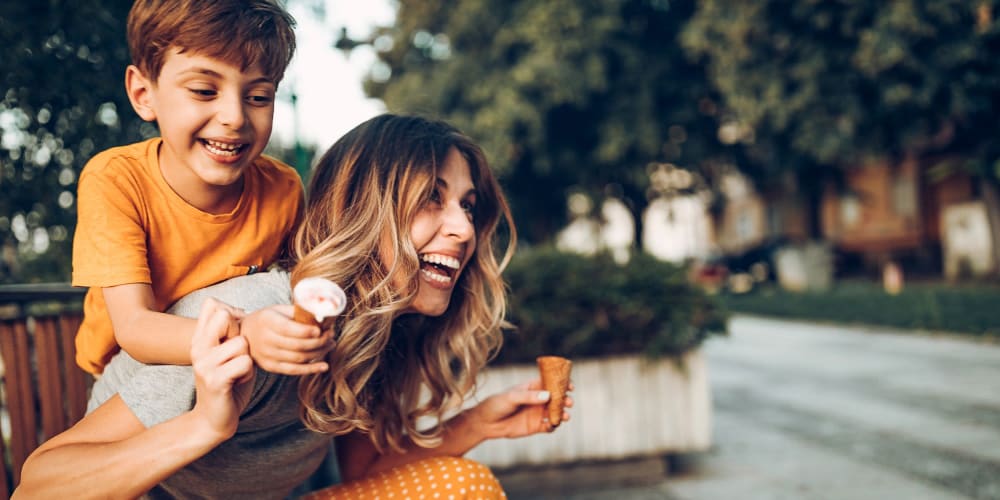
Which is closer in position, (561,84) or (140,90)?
(140,90)

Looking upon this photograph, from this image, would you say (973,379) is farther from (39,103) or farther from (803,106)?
(39,103)

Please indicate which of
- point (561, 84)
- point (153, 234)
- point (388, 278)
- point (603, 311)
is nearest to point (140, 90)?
point (153, 234)

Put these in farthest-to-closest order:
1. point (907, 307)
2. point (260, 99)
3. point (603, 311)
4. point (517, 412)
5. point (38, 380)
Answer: point (907, 307)
point (603, 311)
point (38, 380)
point (517, 412)
point (260, 99)

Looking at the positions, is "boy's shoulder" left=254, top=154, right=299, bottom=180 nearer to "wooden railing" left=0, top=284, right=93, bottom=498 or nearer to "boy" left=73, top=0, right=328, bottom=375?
"boy" left=73, top=0, right=328, bottom=375

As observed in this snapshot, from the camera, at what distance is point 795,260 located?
20.2 metres

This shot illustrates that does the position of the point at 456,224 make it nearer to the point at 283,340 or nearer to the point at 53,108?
the point at 283,340

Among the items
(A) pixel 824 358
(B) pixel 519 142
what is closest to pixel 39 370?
(A) pixel 824 358

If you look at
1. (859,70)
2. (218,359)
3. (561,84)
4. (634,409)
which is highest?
(561,84)

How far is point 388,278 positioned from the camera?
1.46 m

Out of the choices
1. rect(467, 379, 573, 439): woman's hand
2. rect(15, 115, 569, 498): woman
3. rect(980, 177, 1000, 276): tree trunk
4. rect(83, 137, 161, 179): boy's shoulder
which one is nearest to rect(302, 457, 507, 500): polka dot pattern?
rect(15, 115, 569, 498): woman

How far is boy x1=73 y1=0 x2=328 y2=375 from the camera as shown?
4.17 ft

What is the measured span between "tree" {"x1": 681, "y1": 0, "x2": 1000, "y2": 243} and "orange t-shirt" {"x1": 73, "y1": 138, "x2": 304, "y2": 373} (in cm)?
1137

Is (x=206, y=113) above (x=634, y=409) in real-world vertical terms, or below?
above

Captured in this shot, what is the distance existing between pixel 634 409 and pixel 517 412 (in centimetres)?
274
